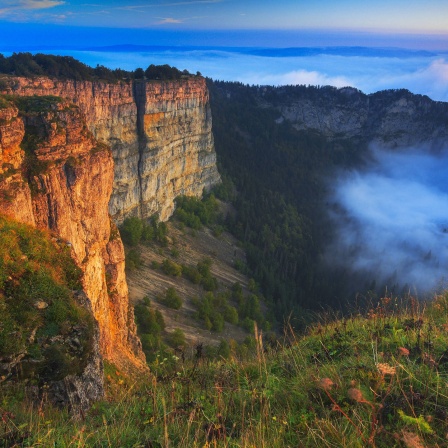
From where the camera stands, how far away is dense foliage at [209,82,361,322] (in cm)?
6938

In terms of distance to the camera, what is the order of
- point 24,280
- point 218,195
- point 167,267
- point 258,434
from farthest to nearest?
point 218,195
point 167,267
point 24,280
point 258,434

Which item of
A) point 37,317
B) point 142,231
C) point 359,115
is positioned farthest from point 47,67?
point 359,115

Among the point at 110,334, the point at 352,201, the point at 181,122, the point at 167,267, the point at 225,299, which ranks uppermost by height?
the point at 181,122

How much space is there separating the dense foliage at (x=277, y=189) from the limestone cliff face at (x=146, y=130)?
14.5 metres

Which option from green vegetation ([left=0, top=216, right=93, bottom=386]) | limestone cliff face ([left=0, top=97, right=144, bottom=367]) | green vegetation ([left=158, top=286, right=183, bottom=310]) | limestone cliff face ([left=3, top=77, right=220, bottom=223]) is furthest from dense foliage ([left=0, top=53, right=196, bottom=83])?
green vegetation ([left=0, top=216, right=93, bottom=386])

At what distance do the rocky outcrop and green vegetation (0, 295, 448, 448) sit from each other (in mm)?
133153

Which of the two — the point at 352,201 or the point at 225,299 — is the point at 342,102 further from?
the point at 225,299

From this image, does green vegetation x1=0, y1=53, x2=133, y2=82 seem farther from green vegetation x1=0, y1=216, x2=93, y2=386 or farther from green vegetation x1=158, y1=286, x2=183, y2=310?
green vegetation x1=0, y1=216, x2=93, y2=386

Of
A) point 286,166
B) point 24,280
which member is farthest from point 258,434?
point 286,166

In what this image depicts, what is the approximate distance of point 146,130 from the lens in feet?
193

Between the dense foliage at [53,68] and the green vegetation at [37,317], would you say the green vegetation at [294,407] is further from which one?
the dense foliage at [53,68]

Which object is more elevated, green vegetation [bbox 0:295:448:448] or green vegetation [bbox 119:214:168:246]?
green vegetation [bbox 0:295:448:448]

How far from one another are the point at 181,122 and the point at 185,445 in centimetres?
6691

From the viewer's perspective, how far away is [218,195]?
8419 cm
